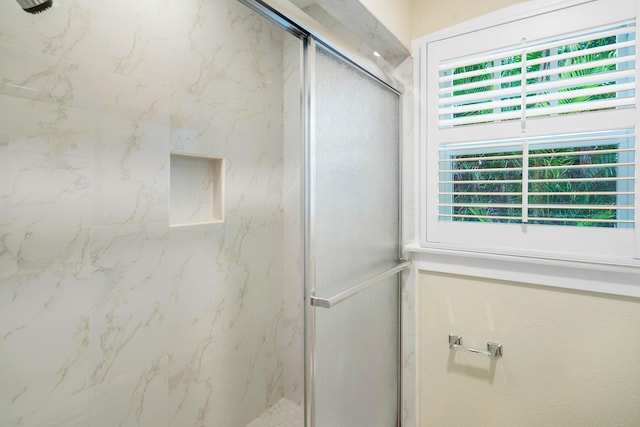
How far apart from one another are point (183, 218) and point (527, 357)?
4.84 ft

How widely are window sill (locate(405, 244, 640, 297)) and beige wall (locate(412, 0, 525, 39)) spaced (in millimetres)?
942

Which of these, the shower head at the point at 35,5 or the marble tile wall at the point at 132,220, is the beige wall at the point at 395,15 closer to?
the marble tile wall at the point at 132,220

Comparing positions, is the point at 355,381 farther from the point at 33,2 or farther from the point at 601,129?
the point at 33,2

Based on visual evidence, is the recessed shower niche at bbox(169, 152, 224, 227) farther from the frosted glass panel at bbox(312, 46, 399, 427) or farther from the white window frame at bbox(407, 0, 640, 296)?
the white window frame at bbox(407, 0, 640, 296)

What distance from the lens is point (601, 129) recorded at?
3.76 ft

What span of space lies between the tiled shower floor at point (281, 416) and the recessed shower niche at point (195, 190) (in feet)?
3.43

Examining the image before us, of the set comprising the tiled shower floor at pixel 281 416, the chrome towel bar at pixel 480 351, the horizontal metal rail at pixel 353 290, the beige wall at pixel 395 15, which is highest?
the beige wall at pixel 395 15

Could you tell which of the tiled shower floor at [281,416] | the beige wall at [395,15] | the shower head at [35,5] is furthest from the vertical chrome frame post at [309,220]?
the tiled shower floor at [281,416]

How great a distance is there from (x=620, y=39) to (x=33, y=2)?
164cm

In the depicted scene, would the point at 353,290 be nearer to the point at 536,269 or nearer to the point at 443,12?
the point at 536,269

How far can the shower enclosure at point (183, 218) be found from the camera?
0.97 m

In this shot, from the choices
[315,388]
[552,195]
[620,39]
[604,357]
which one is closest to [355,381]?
[315,388]

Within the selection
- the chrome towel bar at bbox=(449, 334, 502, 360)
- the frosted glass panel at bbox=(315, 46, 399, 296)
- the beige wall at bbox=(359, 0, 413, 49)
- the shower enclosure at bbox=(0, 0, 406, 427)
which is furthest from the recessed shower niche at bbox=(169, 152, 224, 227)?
the chrome towel bar at bbox=(449, 334, 502, 360)

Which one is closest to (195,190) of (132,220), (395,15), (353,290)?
(132,220)
